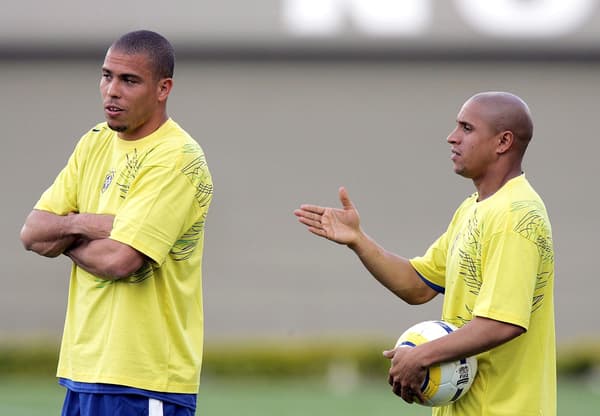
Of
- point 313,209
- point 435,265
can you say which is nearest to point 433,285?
point 435,265

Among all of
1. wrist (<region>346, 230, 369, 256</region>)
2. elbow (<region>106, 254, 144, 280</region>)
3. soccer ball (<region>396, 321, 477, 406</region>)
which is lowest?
soccer ball (<region>396, 321, 477, 406</region>)

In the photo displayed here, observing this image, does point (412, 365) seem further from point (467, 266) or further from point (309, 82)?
point (309, 82)

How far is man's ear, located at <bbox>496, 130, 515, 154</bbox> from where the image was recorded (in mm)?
5145

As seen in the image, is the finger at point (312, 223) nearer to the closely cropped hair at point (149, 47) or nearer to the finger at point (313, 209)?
the finger at point (313, 209)

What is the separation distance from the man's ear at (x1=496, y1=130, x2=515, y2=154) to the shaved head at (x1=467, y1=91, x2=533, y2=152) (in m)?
0.02

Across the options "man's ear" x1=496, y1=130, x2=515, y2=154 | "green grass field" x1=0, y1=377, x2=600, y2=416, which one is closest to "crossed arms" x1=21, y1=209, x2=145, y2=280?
"man's ear" x1=496, y1=130, x2=515, y2=154

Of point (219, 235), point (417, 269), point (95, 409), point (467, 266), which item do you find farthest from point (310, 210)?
point (219, 235)

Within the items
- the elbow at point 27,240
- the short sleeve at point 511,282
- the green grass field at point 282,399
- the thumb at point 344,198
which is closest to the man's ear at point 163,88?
the elbow at point 27,240

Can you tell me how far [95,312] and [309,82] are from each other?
37.1ft

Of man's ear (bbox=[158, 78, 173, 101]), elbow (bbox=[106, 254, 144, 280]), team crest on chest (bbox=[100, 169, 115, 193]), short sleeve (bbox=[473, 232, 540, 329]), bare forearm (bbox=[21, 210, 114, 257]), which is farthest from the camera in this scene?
man's ear (bbox=[158, 78, 173, 101])

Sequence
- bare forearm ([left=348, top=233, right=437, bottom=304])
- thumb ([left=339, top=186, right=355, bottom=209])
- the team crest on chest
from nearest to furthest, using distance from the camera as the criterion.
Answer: the team crest on chest < thumb ([left=339, top=186, right=355, bottom=209]) < bare forearm ([left=348, top=233, right=437, bottom=304])

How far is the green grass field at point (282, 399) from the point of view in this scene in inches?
462

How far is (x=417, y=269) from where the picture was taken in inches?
230

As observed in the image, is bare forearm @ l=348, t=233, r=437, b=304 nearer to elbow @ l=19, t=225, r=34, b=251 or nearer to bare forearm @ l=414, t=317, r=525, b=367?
bare forearm @ l=414, t=317, r=525, b=367
